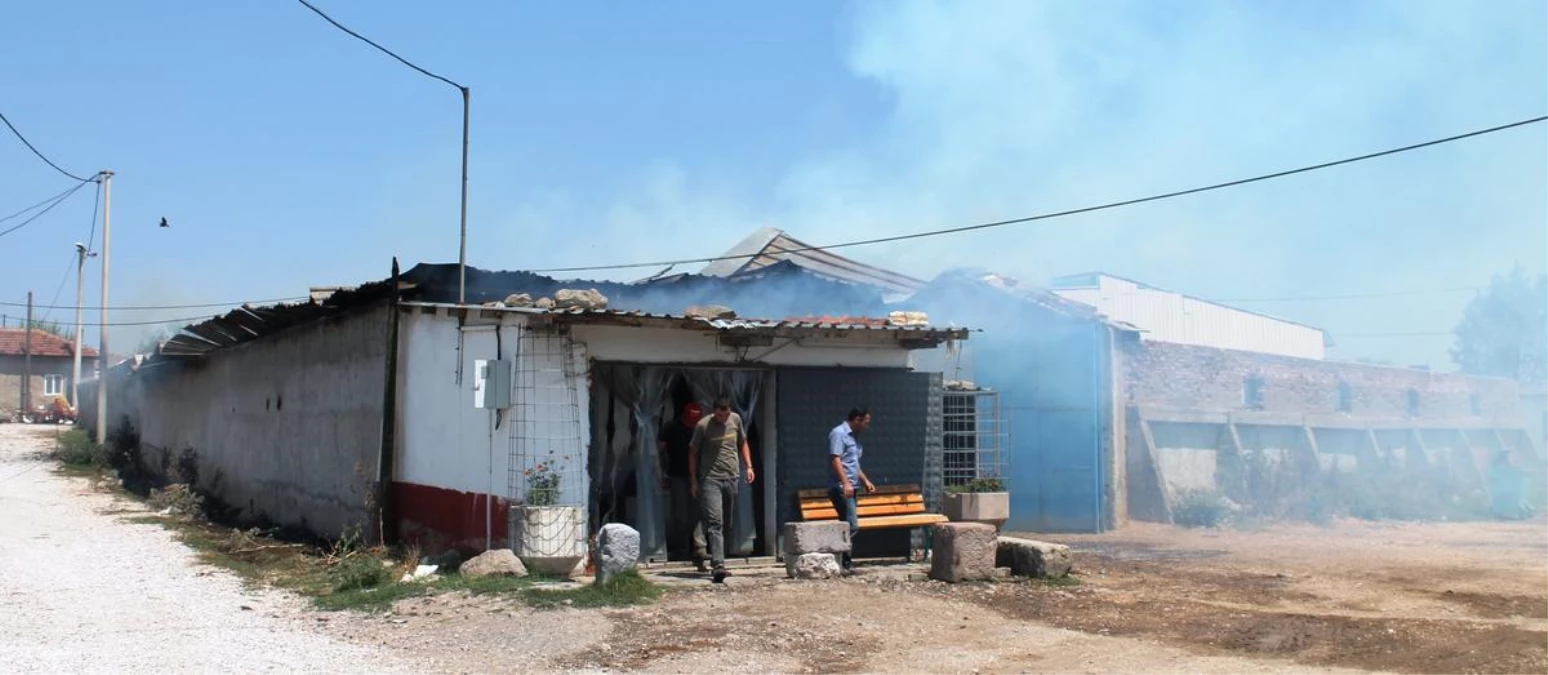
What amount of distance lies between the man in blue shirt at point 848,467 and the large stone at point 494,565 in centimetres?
333

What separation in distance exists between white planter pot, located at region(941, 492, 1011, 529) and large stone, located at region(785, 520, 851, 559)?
2.22 m

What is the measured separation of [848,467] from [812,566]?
1359 mm

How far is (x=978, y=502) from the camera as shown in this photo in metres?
13.5

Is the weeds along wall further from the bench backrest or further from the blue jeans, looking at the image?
the blue jeans

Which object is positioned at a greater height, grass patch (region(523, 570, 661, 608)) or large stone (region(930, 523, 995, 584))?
large stone (region(930, 523, 995, 584))

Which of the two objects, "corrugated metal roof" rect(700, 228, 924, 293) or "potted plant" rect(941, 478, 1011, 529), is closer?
"potted plant" rect(941, 478, 1011, 529)

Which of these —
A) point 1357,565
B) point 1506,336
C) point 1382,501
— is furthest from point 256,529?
point 1506,336

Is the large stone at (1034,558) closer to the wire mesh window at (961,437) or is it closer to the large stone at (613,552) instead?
the wire mesh window at (961,437)

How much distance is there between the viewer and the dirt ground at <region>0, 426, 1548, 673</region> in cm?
784

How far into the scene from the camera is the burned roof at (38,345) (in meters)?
51.5

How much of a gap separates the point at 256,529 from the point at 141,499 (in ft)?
26.6

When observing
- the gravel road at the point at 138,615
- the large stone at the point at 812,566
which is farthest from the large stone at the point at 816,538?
the gravel road at the point at 138,615

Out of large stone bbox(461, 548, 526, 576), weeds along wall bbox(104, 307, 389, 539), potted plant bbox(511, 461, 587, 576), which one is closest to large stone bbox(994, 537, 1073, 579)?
potted plant bbox(511, 461, 587, 576)

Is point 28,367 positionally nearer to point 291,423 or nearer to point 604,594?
point 291,423
